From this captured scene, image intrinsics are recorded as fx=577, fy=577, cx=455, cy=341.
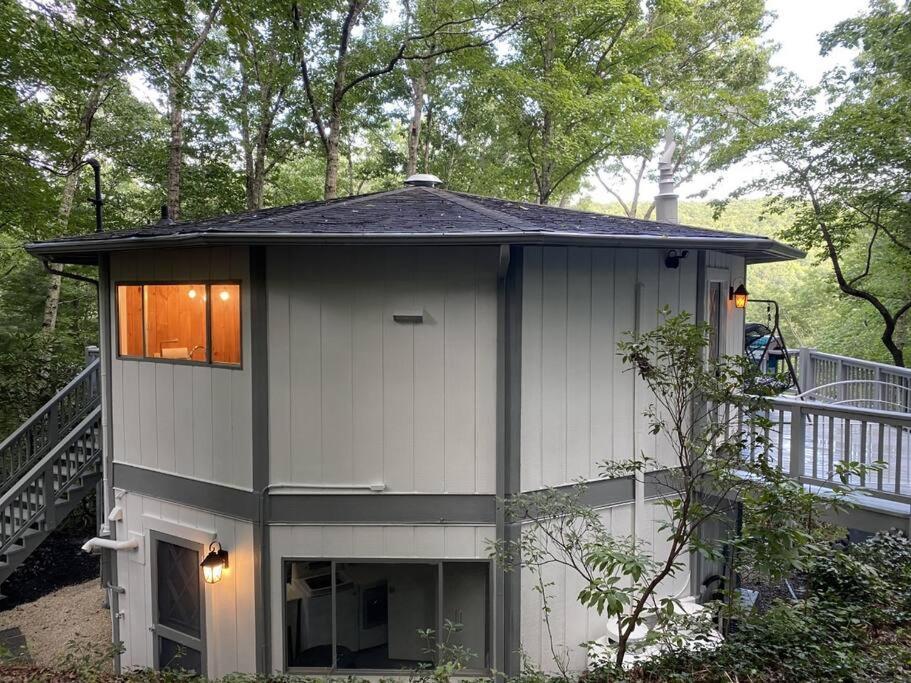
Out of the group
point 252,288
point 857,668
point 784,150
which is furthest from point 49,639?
point 784,150

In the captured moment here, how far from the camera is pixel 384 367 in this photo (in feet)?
16.2

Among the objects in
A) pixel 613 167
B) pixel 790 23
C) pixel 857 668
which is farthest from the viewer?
pixel 613 167

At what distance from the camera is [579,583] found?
525cm

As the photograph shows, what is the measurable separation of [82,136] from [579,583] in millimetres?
12294

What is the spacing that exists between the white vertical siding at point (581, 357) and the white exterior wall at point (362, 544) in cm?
70

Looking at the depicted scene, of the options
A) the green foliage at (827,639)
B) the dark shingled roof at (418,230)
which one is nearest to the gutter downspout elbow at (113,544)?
the dark shingled roof at (418,230)

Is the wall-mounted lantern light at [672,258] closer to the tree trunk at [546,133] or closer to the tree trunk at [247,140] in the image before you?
the tree trunk at [546,133]

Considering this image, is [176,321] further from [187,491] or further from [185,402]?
[187,491]

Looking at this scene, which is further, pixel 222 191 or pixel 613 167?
pixel 613 167

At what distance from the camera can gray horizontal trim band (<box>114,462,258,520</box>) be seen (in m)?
5.07

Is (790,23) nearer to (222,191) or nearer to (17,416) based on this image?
(222,191)

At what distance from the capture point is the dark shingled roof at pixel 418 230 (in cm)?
434

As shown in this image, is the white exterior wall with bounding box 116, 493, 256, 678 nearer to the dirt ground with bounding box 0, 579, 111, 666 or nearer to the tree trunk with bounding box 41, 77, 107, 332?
the dirt ground with bounding box 0, 579, 111, 666

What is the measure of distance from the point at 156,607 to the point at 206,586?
86 cm
